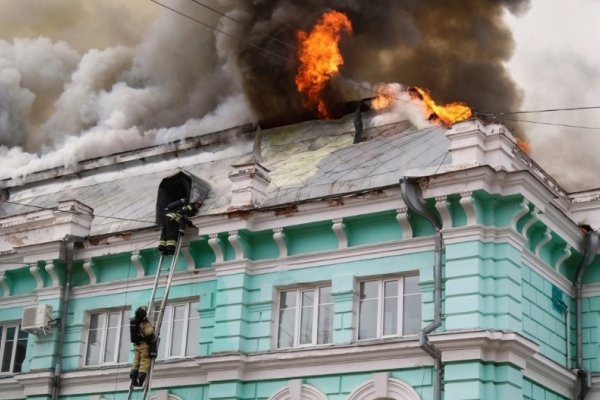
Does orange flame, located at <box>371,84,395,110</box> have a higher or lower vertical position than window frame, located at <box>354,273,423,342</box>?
higher

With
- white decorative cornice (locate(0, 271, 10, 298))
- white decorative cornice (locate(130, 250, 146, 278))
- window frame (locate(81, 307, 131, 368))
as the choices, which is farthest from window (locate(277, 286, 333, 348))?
white decorative cornice (locate(0, 271, 10, 298))

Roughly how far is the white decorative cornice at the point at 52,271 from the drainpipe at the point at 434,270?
835 centimetres

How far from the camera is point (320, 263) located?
21.0 m

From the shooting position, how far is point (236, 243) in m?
21.6

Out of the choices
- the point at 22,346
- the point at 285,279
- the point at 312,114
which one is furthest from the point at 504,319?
the point at 22,346

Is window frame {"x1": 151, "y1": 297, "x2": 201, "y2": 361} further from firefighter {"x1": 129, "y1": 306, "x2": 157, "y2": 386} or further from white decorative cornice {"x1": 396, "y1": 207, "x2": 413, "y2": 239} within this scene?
white decorative cornice {"x1": 396, "y1": 207, "x2": 413, "y2": 239}

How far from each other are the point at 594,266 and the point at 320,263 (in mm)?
5469

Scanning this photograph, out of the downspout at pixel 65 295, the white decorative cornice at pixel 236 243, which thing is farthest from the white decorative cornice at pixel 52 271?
the white decorative cornice at pixel 236 243

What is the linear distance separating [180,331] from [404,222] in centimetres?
541

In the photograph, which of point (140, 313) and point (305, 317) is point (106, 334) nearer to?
point (140, 313)

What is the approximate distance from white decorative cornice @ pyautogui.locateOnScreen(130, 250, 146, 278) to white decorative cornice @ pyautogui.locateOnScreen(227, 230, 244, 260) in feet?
7.89

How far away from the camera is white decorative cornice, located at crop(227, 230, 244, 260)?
21547mm

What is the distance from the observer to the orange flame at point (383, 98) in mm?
24625

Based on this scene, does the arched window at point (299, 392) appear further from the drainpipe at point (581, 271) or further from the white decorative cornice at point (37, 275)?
the white decorative cornice at point (37, 275)
